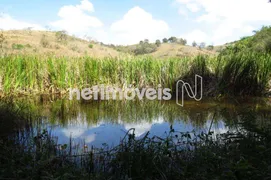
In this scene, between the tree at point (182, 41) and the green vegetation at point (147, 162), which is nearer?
the green vegetation at point (147, 162)

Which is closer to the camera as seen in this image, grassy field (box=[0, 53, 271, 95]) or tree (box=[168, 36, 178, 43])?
grassy field (box=[0, 53, 271, 95])

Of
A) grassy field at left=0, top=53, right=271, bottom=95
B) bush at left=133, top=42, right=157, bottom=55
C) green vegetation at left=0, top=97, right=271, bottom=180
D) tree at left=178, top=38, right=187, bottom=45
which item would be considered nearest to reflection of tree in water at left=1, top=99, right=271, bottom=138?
grassy field at left=0, top=53, right=271, bottom=95

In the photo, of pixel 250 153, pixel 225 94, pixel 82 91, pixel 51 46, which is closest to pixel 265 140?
pixel 250 153

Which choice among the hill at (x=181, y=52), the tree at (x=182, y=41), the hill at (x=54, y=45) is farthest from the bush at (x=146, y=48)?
the tree at (x=182, y=41)

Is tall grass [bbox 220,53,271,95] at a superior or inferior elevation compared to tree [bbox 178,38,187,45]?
inferior

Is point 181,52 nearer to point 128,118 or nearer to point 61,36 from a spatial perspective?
point 61,36

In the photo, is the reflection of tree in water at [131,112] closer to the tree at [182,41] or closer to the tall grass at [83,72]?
the tall grass at [83,72]

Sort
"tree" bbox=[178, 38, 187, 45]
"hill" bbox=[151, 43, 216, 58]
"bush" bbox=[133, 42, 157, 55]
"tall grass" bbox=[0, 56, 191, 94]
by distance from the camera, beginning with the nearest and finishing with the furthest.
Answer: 1. "tall grass" bbox=[0, 56, 191, 94]
2. "hill" bbox=[151, 43, 216, 58]
3. "bush" bbox=[133, 42, 157, 55]
4. "tree" bbox=[178, 38, 187, 45]

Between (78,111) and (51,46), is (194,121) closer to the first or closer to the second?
(78,111)

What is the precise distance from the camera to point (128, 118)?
20.2 feet

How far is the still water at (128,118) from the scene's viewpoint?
15.3 feet

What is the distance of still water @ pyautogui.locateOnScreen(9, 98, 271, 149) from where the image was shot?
184 inches

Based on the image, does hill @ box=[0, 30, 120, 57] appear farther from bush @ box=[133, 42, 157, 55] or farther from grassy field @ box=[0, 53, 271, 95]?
grassy field @ box=[0, 53, 271, 95]

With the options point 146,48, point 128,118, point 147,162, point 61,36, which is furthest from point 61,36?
point 147,162
